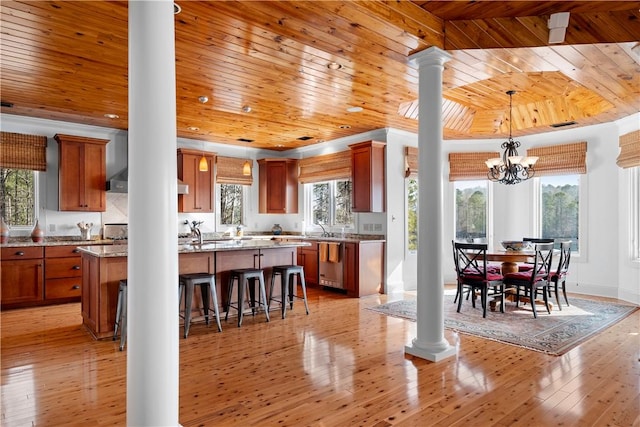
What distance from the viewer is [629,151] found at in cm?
593

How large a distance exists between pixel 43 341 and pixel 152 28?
11.8ft

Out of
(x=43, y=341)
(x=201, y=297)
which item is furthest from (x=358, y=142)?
(x=43, y=341)

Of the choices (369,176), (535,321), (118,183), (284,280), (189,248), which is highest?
(369,176)

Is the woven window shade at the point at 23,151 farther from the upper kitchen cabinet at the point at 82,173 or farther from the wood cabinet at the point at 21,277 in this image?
the wood cabinet at the point at 21,277

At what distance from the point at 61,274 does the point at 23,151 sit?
187cm

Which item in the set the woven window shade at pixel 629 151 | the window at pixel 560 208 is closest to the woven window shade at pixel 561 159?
the window at pixel 560 208

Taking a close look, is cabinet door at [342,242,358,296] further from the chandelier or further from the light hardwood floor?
the chandelier

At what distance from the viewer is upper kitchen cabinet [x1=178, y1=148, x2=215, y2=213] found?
23.8 feet

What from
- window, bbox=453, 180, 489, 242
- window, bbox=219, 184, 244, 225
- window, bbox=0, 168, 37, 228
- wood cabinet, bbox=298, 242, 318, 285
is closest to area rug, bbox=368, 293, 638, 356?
wood cabinet, bbox=298, 242, 318, 285

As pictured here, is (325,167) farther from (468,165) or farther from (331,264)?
(468,165)

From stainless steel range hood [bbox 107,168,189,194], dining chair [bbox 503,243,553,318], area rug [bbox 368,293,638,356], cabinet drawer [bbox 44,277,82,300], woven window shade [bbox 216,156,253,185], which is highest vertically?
woven window shade [bbox 216,156,253,185]

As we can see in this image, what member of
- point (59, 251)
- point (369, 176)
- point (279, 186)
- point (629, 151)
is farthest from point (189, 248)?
point (629, 151)

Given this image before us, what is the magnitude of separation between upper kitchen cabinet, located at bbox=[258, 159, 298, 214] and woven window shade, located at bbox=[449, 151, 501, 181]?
311 centimetres

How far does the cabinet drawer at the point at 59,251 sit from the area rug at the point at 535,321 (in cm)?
430
